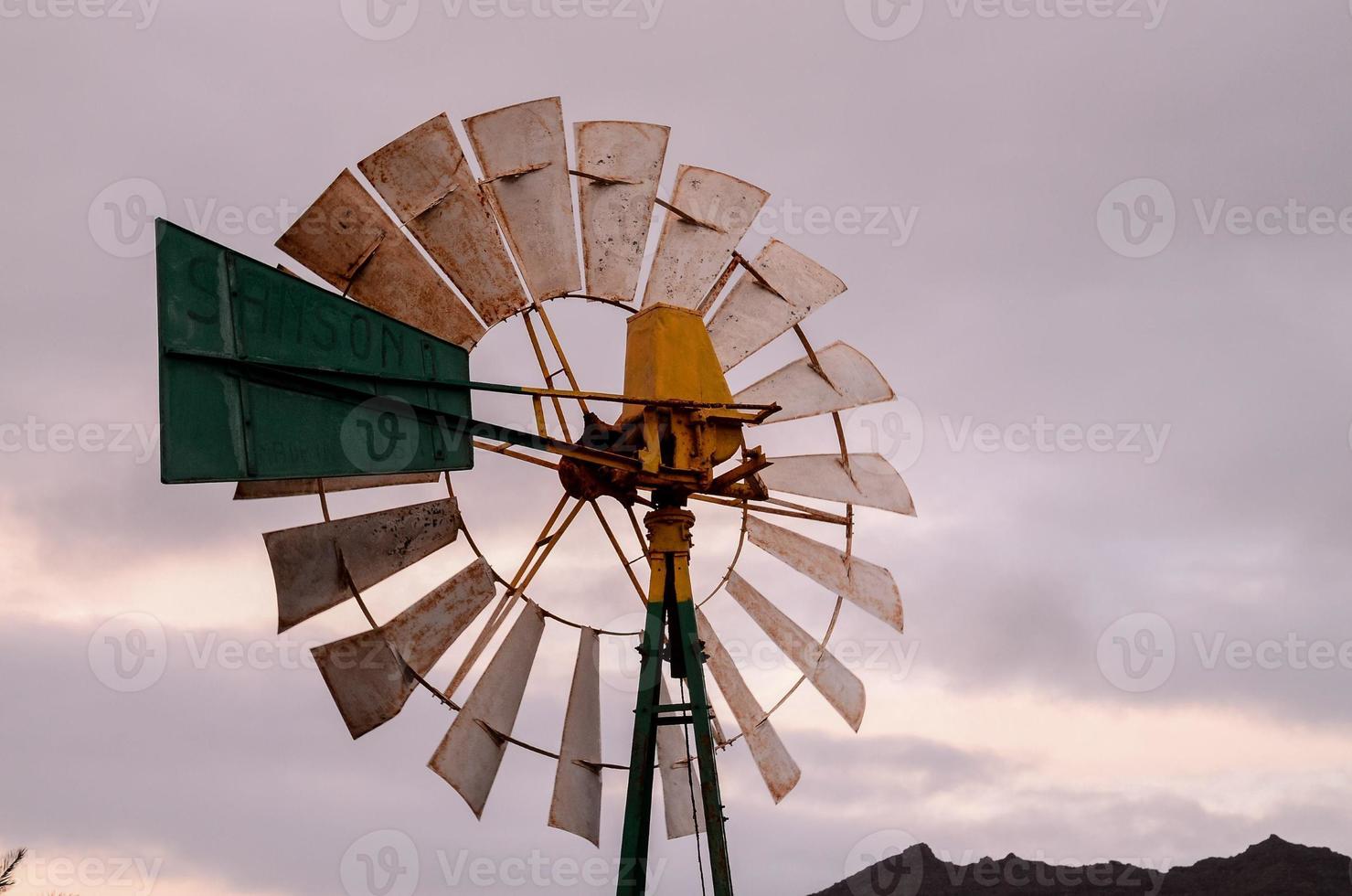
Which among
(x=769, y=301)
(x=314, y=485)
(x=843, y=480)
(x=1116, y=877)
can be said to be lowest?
(x=1116, y=877)

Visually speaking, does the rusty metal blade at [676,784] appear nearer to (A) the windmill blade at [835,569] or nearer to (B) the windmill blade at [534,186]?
(A) the windmill blade at [835,569]

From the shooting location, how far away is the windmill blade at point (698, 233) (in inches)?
378

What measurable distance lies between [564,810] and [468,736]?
35.4 inches

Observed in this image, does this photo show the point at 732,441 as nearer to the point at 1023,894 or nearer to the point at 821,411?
the point at 821,411

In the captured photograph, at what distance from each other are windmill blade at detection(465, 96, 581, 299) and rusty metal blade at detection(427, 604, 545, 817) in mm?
2275

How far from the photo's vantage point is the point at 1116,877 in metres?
23.8

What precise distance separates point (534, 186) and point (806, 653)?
396 centimetres

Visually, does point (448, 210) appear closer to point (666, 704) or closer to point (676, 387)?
point (676, 387)

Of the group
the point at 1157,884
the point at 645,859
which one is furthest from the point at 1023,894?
the point at 645,859

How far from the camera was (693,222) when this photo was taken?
978 centimetres

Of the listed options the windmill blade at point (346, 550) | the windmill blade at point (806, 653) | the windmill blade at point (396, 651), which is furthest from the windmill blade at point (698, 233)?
the windmill blade at point (396, 651)

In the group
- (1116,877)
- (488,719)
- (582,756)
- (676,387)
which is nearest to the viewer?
(488,719)

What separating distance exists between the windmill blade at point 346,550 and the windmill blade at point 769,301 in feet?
8.22

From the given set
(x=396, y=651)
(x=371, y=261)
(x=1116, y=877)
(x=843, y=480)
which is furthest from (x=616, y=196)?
(x=1116, y=877)
